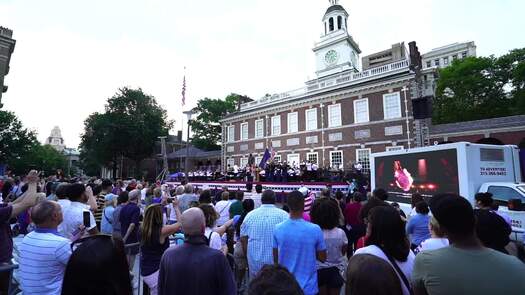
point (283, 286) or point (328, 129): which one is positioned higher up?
point (328, 129)

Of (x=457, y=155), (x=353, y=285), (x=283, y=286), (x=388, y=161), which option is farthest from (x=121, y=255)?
(x=388, y=161)

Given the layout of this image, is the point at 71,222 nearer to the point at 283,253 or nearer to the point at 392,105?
the point at 283,253

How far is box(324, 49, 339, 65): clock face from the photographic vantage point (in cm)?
3984

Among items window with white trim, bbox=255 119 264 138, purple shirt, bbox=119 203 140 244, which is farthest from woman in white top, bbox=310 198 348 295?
window with white trim, bbox=255 119 264 138

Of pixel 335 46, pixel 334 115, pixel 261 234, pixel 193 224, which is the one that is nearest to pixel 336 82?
pixel 334 115

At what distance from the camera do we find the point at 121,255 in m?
1.82

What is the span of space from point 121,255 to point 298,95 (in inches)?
1158

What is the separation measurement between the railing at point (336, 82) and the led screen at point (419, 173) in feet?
44.6

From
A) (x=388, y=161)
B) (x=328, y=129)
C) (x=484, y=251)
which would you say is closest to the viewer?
(x=484, y=251)

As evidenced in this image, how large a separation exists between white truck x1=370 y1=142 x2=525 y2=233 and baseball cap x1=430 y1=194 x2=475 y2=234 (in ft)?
23.3

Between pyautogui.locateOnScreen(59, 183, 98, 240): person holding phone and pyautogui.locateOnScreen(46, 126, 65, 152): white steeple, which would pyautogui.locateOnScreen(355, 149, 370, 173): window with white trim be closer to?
pyautogui.locateOnScreen(59, 183, 98, 240): person holding phone

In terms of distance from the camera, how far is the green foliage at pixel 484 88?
103 ft

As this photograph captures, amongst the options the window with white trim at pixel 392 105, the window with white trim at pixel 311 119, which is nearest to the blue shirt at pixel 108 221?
the window with white trim at pixel 392 105

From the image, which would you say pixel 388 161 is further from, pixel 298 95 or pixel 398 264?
pixel 298 95
